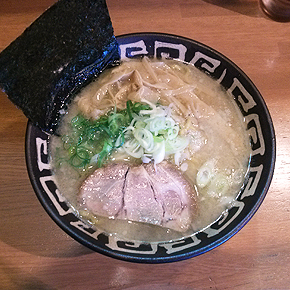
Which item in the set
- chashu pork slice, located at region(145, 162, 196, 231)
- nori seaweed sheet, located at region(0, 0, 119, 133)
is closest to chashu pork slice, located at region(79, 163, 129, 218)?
chashu pork slice, located at region(145, 162, 196, 231)

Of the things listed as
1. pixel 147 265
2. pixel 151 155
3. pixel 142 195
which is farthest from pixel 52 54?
pixel 147 265

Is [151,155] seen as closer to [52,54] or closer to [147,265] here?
[147,265]

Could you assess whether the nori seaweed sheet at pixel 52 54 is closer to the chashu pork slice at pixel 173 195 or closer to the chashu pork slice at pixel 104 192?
the chashu pork slice at pixel 104 192

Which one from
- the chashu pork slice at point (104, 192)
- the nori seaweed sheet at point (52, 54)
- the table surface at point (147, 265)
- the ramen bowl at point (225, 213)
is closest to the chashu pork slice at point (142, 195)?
the chashu pork slice at point (104, 192)

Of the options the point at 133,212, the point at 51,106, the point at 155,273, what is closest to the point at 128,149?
the point at 133,212

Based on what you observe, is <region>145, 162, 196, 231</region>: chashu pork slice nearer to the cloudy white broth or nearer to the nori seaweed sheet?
the cloudy white broth

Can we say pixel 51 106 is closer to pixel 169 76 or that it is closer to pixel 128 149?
pixel 128 149
